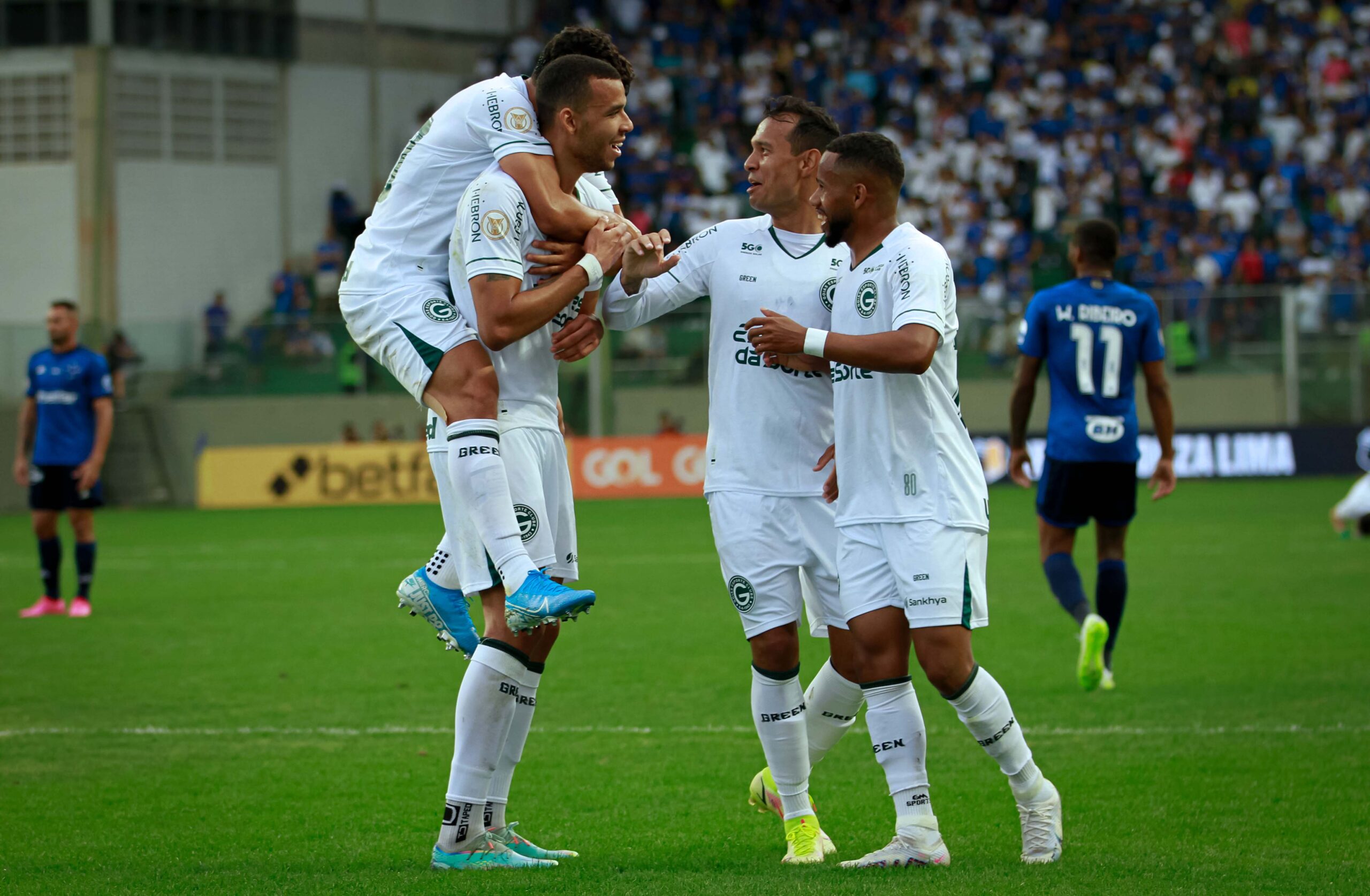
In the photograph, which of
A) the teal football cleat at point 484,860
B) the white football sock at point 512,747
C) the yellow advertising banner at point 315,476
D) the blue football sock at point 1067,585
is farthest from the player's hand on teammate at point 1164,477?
the yellow advertising banner at point 315,476

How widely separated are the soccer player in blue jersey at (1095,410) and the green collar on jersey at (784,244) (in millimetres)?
3219

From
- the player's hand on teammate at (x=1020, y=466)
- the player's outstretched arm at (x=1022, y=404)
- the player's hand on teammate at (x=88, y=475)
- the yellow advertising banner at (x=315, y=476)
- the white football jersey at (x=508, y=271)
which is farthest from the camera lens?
the yellow advertising banner at (x=315, y=476)

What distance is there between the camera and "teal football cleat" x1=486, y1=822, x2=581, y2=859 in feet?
17.0

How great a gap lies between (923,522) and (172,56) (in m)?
30.3

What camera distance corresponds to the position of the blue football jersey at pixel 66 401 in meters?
13.1

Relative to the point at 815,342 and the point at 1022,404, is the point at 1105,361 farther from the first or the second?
the point at 815,342

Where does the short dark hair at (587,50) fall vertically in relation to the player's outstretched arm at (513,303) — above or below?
above

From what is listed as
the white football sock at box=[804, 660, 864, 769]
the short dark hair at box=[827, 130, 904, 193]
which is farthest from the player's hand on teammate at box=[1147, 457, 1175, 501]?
the short dark hair at box=[827, 130, 904, 193]

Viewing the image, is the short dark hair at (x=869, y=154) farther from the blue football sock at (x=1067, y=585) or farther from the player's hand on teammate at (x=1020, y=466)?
the blue football sock at (x=1067, y=585)

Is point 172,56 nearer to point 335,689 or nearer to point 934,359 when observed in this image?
point 335,689

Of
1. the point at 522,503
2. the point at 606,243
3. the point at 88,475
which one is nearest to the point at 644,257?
the point at 606,243

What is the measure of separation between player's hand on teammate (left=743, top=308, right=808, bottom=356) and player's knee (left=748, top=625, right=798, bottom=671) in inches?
38.2

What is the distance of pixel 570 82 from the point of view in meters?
5.07

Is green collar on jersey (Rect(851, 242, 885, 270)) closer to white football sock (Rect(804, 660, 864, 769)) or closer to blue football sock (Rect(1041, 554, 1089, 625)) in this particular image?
white football sock (Rect(804, 660, 864, 769))
